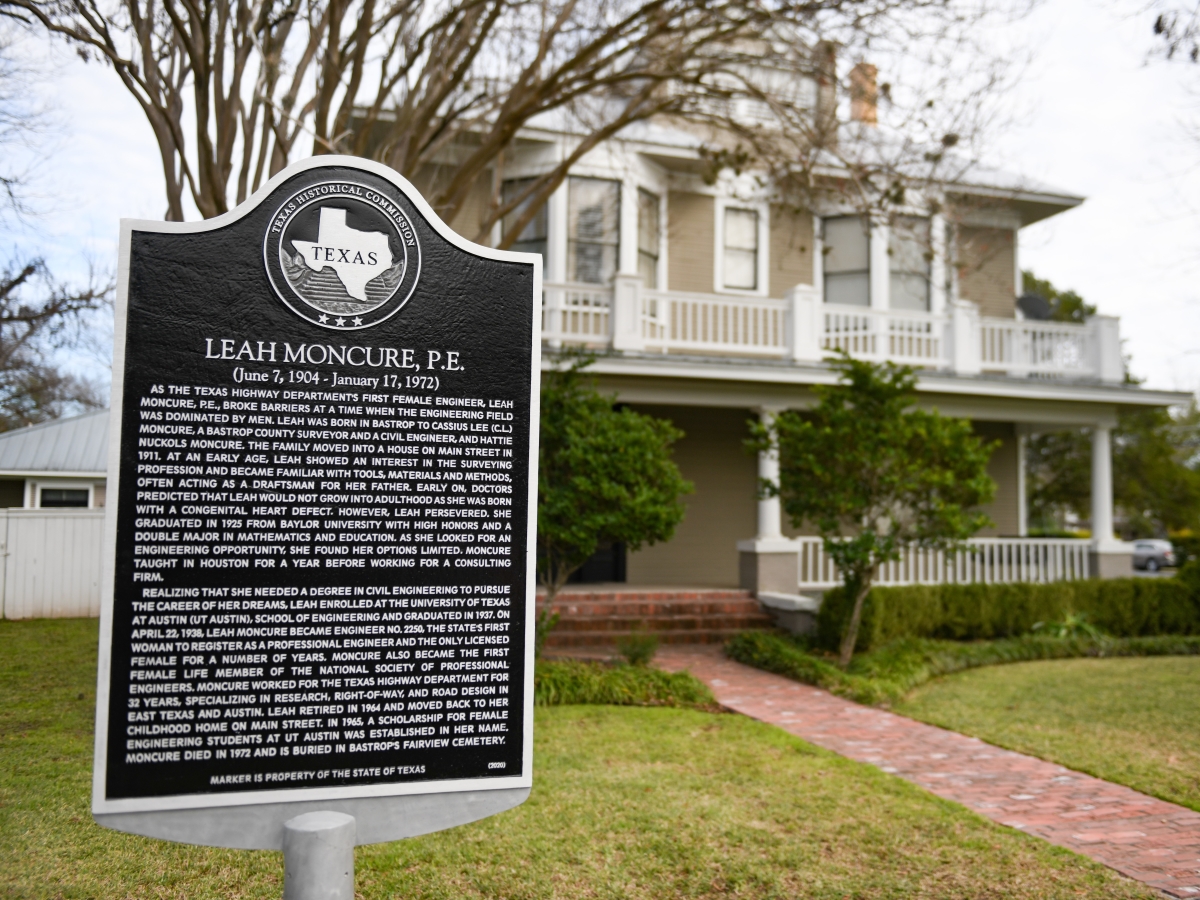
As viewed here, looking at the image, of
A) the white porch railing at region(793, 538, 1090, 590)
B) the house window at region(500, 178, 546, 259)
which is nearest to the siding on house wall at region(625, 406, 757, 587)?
the white porch railing at region(793, 538, 1090, 590)

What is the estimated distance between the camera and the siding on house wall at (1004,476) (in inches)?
733

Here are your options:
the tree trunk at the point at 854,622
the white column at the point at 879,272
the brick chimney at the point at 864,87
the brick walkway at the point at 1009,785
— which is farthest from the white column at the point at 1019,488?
the brick walkway at the point at 1009,785

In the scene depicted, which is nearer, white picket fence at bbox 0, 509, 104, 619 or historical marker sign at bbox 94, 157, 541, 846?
historical marker sign at bbox 94, 157, 541, 846

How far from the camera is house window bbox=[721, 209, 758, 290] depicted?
17.0 metres

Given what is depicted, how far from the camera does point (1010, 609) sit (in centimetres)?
1407

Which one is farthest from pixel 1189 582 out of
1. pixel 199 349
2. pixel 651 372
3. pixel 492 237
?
pixel 199 349

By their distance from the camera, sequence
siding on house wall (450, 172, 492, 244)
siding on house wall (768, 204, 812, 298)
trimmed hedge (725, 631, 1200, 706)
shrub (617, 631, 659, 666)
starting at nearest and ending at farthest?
shrub (617, 631, 659, 666)
trimmed hedge (725, 631, 1200, 706)
siding on house wall (450, 172, 492, 244)
siding on house wall (768, 204, 812, 298)

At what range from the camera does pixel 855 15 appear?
10.1 metres

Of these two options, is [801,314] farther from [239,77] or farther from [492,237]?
[239,77]

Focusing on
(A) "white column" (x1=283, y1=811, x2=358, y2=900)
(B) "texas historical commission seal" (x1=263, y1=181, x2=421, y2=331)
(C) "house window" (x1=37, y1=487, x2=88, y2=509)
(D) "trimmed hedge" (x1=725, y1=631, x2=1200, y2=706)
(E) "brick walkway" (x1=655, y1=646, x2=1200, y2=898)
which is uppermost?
(B) "texas historical commission seal" (x1=263, y1=181, x2=421, y2=331)

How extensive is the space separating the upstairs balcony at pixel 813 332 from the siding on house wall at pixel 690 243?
4.52 ft

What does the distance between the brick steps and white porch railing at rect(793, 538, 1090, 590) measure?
4.77 ft

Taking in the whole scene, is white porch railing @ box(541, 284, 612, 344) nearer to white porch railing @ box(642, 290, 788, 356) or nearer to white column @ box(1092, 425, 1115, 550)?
white porch railing @ box(642, 290, 788, 356)

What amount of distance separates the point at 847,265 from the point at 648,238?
3806 mm
